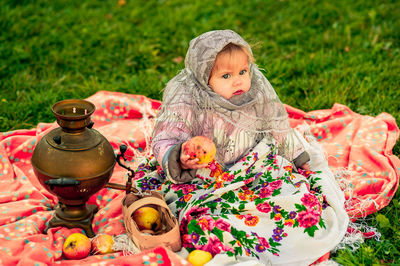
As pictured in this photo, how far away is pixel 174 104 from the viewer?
2832 millimetres

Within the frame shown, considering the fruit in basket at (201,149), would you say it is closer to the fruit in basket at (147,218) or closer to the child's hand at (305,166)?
the fruit in basket at (147,218)

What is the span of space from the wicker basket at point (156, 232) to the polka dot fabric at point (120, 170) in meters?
0.06

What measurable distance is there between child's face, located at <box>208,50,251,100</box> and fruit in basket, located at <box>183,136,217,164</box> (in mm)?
356

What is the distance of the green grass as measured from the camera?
436 centimetres

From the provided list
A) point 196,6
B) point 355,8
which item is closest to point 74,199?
point 196,6

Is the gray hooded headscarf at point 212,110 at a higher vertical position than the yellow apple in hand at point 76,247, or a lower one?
higher

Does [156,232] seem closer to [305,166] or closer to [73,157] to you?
[73,157]

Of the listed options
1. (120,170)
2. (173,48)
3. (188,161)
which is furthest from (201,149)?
(173,48)

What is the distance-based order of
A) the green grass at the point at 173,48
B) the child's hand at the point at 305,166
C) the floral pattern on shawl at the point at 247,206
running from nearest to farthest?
the floral pattern on shawl at the point at 247,206, the child's hand at the point at 305,166, the green grass at the point at 173,48

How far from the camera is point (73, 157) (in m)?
2.57

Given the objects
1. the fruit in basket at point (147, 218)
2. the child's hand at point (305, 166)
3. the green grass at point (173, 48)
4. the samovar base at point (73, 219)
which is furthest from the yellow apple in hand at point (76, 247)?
the green grass at point (173, 48)

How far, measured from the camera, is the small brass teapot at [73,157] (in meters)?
2.56

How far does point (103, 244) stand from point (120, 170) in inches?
34.5

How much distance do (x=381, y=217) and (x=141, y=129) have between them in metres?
1.85
